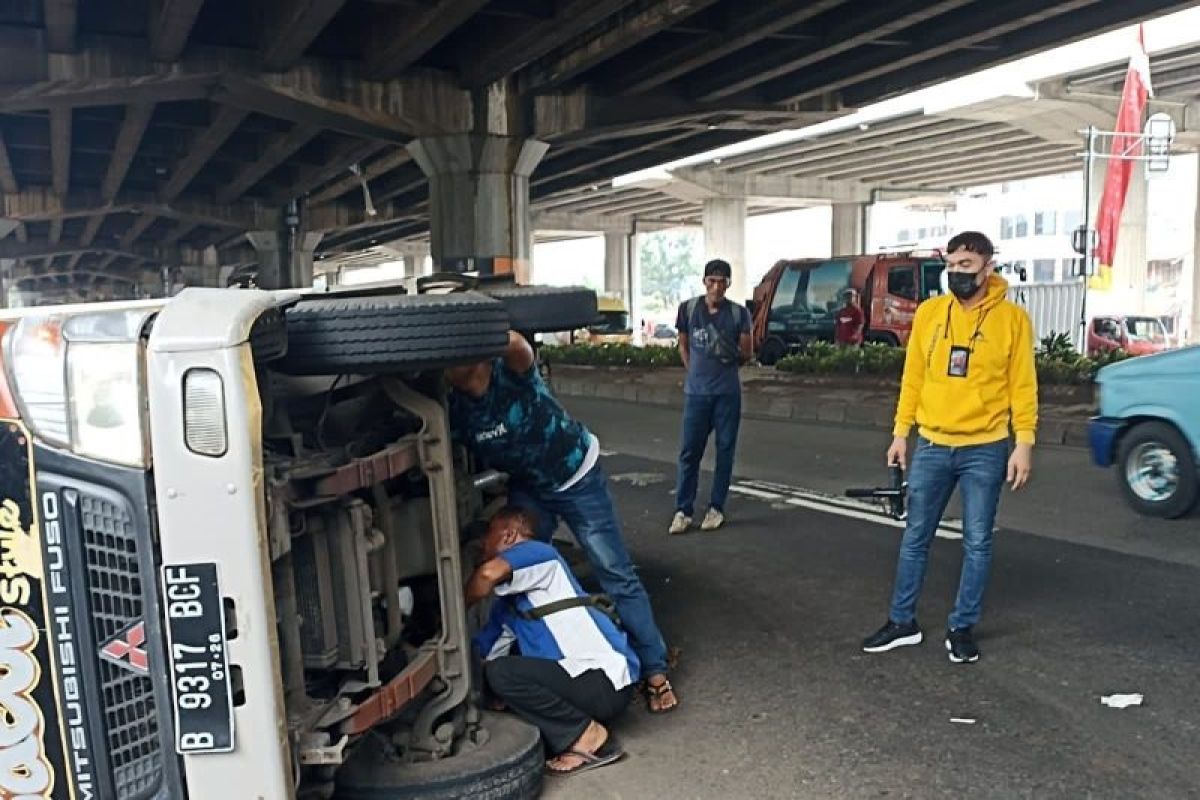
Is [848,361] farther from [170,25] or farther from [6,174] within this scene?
[6,174]

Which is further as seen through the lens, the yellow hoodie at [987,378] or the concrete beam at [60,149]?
the concrete beam at [60,149]

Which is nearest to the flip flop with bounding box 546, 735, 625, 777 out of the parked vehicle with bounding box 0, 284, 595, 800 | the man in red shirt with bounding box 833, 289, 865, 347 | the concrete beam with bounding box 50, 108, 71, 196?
the parked vehicle with bounding box 0, 284, 595, 800

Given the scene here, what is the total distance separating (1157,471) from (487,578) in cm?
562

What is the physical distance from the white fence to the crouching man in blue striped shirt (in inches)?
1041

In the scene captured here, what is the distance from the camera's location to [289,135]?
22406 millimetres

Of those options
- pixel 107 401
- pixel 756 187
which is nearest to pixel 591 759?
pixel 107 401

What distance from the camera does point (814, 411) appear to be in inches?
579

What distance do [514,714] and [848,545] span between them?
3560 millimetres

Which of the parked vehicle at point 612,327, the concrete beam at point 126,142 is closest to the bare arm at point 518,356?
the concrete beam at point 126,142

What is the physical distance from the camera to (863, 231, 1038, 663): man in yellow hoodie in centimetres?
455

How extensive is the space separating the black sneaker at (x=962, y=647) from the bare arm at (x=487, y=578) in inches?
84.5

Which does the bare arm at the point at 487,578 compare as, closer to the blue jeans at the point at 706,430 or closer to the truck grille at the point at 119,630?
the truck grille at the point at 119,630

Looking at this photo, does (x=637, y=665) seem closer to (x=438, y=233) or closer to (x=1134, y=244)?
(x=438, y=233)

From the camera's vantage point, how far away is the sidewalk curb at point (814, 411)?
1142 centimetres
